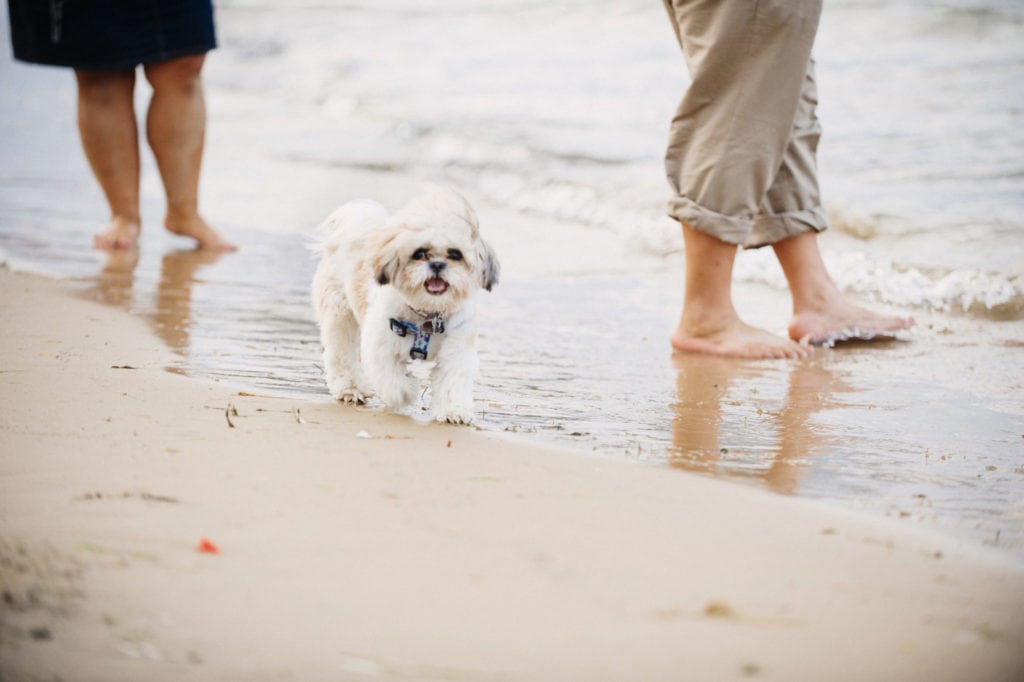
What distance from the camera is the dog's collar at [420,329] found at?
357 centimetres

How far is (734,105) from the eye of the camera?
4566 mm

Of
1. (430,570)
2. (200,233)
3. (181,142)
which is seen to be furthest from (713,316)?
(181,142)

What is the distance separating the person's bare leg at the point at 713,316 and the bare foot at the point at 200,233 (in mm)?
2875

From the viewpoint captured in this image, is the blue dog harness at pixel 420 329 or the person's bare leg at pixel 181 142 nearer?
the blue dog harness at pixel 420 329

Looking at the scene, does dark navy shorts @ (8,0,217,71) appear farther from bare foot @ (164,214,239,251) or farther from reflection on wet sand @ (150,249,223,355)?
reflection on wet sand @ (150,249,223,355)

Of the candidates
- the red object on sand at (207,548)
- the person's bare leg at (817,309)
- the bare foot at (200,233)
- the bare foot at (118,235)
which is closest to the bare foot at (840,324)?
the person's bare leg at (817,309)

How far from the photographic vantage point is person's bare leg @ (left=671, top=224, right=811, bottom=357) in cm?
473

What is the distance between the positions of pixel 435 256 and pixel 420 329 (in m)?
0.28

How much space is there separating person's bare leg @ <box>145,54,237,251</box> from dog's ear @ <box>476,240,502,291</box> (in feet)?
11.3

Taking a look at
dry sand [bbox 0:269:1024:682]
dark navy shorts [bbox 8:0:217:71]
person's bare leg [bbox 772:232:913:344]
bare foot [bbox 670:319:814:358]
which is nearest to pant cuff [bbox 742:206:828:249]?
person's bare leg [bbox 772:232:913:344]

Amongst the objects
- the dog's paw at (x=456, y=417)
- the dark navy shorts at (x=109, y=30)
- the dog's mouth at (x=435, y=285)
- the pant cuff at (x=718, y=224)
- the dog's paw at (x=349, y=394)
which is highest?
the dark navy shorts at (x=109, y=30)

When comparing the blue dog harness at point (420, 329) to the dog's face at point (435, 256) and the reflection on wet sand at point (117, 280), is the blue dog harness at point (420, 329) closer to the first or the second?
the dog's face at point (435, 256)

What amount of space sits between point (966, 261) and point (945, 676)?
590cm

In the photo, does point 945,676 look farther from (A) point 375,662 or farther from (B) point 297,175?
(B) point 297,175
